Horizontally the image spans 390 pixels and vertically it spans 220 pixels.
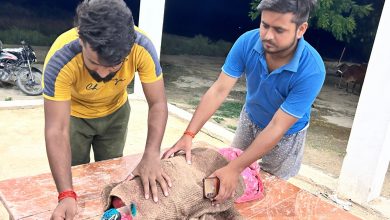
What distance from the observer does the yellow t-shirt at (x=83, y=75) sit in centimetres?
174

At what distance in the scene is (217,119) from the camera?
6.46m

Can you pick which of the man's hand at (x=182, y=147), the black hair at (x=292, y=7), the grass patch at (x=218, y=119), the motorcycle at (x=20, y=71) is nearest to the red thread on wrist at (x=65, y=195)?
the man's hand at (x=182, y=147)

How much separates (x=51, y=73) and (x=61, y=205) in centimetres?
56

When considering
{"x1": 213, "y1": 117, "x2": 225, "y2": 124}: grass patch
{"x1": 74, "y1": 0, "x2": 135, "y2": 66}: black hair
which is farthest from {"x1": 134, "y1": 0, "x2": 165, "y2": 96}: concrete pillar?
{"x1": 74, "y1": 0, "x2": 135, "y2": 66}: black hair

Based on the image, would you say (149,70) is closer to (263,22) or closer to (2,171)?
(263,22)

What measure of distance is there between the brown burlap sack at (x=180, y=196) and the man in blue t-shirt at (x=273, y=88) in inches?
2.5

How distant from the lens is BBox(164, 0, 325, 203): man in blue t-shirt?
1.86 meters

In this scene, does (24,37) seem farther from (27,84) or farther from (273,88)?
(273,88)

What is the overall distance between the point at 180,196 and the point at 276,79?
817 millimetres

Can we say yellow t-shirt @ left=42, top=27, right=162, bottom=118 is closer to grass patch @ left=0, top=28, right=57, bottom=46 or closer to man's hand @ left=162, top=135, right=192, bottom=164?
man's hand @ left=162, top=135, right=192, bottom=164

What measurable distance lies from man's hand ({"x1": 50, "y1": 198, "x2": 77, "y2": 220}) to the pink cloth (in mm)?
760

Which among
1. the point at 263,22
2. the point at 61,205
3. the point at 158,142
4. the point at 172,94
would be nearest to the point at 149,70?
the point at 158,142

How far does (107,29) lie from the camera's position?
1.48 m

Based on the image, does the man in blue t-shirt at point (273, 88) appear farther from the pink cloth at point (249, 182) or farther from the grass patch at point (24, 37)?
the grass patch at point (24, 37)
